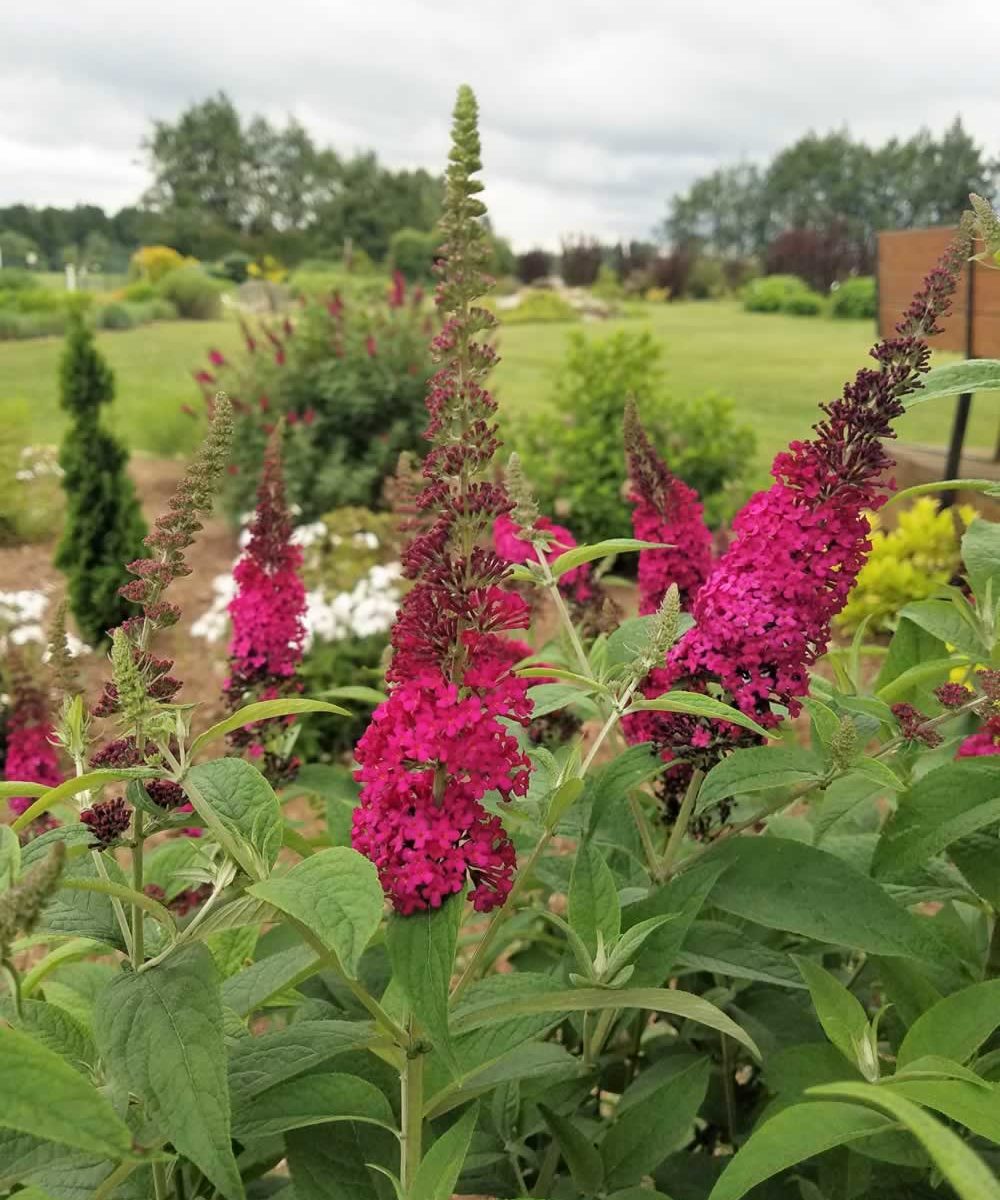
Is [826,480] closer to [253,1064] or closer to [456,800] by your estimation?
[456,800]

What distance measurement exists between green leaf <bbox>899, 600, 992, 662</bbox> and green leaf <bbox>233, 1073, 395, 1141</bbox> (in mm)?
828

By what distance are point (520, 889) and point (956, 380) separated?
0.70 metres

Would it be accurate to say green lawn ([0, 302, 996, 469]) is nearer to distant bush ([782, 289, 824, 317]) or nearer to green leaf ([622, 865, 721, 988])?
distant bush ([782, 289, 824, 317])

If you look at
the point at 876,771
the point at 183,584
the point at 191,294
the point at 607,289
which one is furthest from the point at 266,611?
the point at 607,289

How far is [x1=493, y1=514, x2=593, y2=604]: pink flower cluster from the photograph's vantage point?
5.03 feet

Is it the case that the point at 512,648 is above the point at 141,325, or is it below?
below

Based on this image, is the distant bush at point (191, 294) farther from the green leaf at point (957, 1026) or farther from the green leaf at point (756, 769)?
the green leaf at point (957, 1026)

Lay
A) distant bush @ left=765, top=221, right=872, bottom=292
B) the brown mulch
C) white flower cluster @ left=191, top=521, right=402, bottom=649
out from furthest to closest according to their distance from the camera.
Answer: distant bush @ left=765, top=221, right=872, bottom=292, the brown mulch, white flower cluster @ left=191, top=521, right=402, bottom=649

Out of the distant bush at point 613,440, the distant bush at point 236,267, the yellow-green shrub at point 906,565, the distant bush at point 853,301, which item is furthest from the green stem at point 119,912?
the distant bush at point 236,267

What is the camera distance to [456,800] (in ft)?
2.75

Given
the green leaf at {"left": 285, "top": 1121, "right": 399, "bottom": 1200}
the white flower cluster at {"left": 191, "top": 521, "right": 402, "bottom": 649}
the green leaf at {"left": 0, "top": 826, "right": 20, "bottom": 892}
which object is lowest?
the white flower cluster at {"left": 191, "top": 521, "right": 402, "bottom": 649}

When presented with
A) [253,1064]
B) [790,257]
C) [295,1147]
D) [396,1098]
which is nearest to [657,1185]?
[396,1098]

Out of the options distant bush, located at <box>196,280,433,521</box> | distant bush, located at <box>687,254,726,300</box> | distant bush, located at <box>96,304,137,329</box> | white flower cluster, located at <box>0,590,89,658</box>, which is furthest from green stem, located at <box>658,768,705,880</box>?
distant bush, located at <box>687,254,726,300</box>

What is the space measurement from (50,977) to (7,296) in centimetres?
2327
